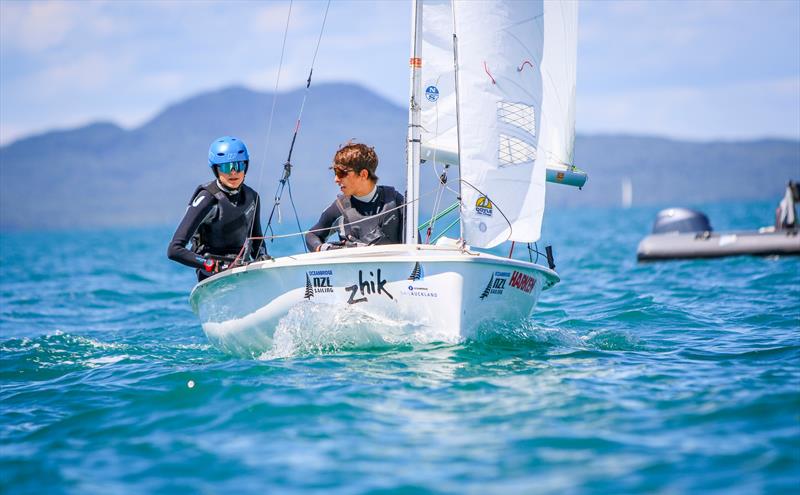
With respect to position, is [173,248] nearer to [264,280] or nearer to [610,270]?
[264,280]

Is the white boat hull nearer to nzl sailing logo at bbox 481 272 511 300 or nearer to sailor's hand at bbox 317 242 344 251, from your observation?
nzl sailing logo at bbox 481 272 511 300

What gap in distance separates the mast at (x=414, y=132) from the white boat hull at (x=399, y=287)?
487 millimetres

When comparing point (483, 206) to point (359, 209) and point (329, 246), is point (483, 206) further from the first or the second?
point (329, 246)

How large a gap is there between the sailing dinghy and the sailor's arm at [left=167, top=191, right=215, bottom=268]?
31 cm

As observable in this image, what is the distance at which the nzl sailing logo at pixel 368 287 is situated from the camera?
763cm

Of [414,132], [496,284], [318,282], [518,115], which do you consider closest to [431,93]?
[414,132]

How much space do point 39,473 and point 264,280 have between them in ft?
9.61

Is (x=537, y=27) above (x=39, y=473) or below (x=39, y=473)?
above

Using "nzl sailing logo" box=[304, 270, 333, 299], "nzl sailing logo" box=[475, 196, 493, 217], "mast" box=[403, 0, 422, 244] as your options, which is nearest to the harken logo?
"nzl sailing logo" box=[475, 196, 493, 217]

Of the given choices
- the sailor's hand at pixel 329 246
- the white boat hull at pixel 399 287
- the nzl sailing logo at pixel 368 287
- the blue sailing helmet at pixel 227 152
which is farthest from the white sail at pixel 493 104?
the blue sailing helmet at pixel 227 152

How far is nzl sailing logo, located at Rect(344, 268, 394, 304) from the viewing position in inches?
301

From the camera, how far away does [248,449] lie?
5594 mm

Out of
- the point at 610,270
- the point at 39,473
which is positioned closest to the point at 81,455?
the point at 39,473

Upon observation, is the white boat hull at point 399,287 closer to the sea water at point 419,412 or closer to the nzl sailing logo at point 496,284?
the nzl sailing logo at point 496,284
